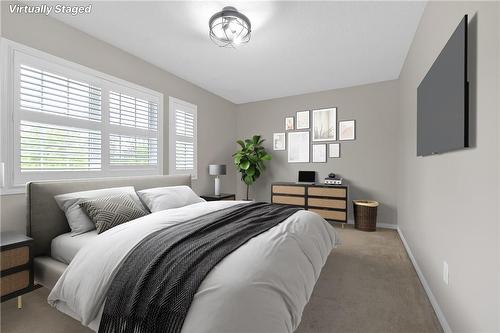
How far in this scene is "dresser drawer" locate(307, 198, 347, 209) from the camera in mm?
4082

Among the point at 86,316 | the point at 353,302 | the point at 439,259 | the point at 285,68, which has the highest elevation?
the point at 285,68

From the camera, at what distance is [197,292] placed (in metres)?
1.06

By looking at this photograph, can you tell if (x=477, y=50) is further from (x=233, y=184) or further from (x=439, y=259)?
(x=233, y=184)

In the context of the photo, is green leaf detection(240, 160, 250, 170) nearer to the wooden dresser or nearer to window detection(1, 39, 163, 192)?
the wooden dresser

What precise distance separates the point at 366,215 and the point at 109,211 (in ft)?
12.6

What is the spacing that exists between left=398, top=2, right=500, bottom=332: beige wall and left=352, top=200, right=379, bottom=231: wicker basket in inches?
71.7

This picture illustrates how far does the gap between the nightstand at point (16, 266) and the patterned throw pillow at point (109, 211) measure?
462 mm

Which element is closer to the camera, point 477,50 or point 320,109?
point 477,50

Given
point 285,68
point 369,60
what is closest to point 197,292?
point 285,68

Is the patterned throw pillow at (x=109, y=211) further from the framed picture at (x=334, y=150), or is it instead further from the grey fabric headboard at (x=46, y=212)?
the framed picture at (x=334, y=150)

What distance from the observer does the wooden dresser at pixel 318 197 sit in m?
4.09

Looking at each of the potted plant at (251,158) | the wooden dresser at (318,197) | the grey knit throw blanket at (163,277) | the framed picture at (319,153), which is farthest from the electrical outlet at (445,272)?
the potted plant at (251,158)

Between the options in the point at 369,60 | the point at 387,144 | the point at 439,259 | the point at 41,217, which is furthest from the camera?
the point at 387,144

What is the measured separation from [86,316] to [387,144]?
15.4 feet
